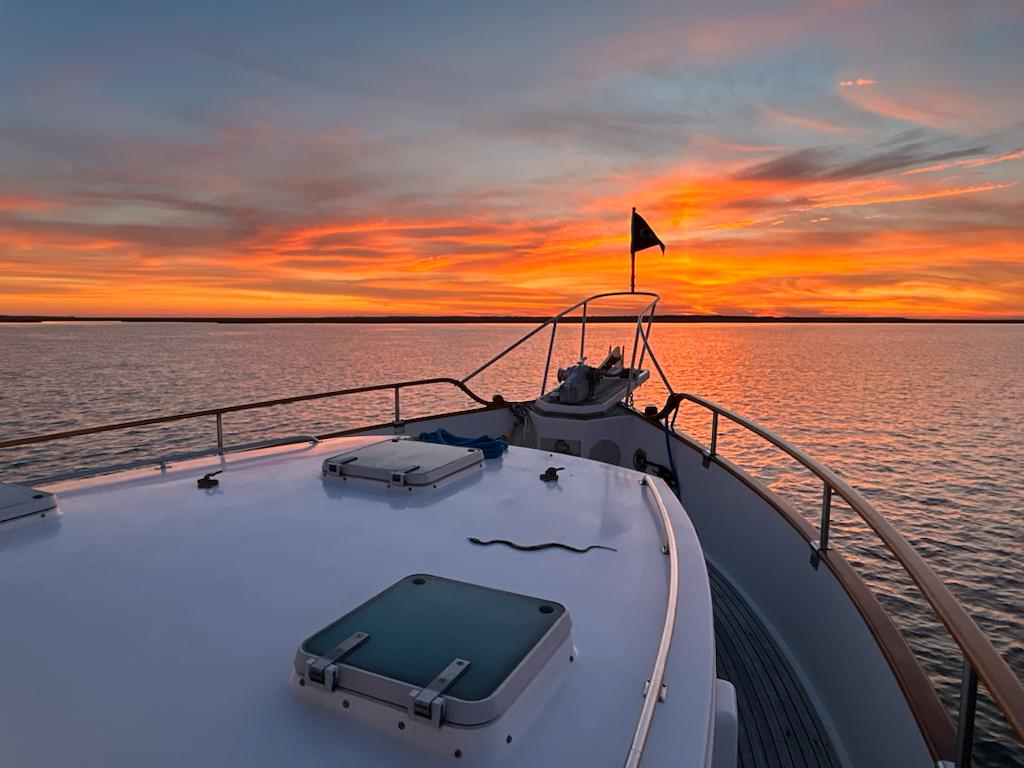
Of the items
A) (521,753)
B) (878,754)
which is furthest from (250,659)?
(878,754)

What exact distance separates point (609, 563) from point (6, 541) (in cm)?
282

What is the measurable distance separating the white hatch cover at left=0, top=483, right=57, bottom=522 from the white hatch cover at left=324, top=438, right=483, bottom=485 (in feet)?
4.71

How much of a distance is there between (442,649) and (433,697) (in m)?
0.18

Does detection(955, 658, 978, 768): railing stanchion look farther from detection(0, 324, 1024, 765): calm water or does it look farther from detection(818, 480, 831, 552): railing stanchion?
detection(0, 324, 1024, 765): calm water

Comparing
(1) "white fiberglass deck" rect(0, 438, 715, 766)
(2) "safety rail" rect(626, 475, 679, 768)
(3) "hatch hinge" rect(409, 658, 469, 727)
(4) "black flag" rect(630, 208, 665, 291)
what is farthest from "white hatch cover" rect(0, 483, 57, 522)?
(4) "black flag" rect(630, 208, 665, 291)

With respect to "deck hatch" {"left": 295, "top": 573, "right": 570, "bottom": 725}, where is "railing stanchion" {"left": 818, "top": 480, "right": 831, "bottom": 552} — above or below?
below

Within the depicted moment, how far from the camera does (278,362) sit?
5759cm

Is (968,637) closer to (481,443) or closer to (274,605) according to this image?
(274,605)

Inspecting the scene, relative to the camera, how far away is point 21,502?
10.1ft

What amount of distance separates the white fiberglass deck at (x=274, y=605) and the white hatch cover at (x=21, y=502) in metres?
0.07

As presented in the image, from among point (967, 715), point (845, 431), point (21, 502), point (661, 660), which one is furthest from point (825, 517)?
point (845, 431)

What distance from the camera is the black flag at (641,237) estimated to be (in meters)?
9.25

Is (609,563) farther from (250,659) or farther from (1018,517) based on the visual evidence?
(1018,517)

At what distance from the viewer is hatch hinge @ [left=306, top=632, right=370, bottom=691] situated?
1.58m
